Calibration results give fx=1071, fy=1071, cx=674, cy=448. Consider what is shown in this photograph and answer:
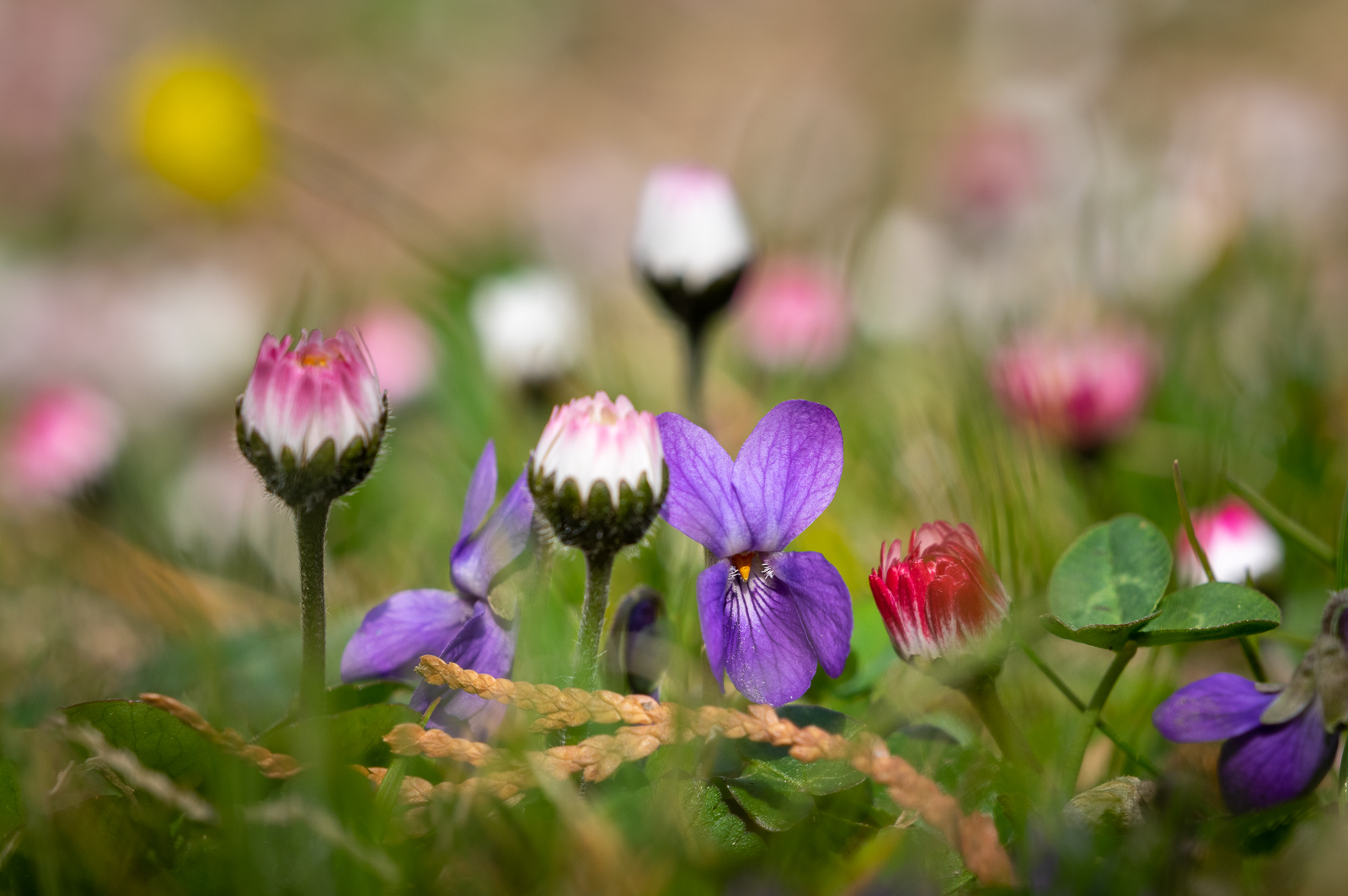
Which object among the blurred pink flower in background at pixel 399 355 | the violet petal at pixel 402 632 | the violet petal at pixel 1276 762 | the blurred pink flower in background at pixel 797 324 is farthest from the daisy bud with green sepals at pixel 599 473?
the blurred pink flower in background at pixel 399 355

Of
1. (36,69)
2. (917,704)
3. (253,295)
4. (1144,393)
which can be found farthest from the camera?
(36,69)

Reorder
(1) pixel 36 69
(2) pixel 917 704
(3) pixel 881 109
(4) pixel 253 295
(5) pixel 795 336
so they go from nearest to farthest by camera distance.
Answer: (2) pixel 917 704 < (5) pixel 795 336 < (4) pixel 253 295 < (3) pixel 881 109 < (1) pixel 36 69

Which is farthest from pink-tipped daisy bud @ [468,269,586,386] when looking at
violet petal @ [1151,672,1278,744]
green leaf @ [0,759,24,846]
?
violet petal @ [1151,672,1278,744]

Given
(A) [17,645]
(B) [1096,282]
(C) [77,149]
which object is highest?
(C) [77,149]

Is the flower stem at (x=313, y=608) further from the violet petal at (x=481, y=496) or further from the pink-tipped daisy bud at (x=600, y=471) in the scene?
the pink-tipped daisy bud at (x=600, y=471)

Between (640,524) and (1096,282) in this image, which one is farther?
(1096,282)

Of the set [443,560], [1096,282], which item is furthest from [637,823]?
[1096,282]

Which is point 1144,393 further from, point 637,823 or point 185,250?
point 185,250
